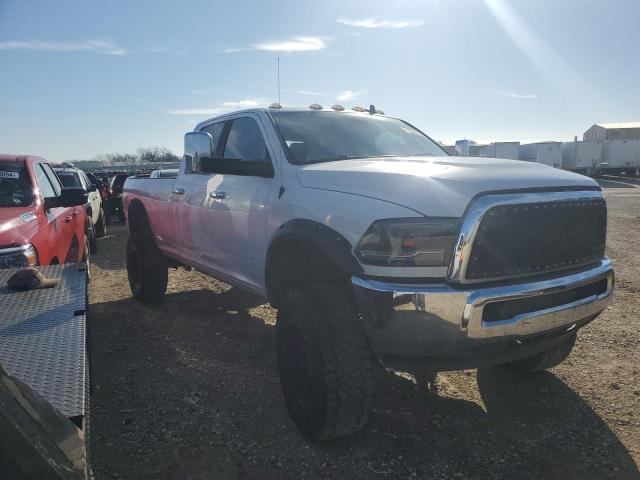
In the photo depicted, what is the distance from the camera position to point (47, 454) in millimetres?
1343

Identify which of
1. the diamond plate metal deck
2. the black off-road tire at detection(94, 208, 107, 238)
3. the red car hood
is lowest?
the black off-road tire at detection(94, 208, 107, 238)

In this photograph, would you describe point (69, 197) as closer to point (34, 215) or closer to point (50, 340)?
point (34, 215)

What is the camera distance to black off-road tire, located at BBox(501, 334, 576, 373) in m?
3.41

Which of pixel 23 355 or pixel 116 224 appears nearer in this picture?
pixel 23 355

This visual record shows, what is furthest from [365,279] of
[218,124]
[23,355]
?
[218,124]

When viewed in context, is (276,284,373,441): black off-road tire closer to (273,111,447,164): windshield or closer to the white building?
(273,111,447,164): windshield

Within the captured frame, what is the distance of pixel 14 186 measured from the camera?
15.2 ft

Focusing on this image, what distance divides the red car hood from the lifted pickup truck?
167 cm

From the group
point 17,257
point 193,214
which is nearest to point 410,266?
point 193,214

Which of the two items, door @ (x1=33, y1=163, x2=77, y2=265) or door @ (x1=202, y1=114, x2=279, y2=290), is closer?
door @ (x1=202, y1=114, x2=279, y2=290)

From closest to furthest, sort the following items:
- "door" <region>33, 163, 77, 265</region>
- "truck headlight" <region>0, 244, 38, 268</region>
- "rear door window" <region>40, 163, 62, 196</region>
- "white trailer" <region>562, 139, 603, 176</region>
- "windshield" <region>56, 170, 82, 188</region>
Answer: "truck headlight" <region>0, 244, 38, 268</region>
"door" <region>33, 163, 77, 265</region>
"rear door window" <region>40, 163, 62, 196</region>
"windshield" <region>56, 170, 82, 188</region>
"white trailer" <region>562, 139, 603, 176</region>

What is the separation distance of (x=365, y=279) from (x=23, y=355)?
1.66 metres

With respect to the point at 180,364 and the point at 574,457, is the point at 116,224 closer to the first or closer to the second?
the point at 180,364

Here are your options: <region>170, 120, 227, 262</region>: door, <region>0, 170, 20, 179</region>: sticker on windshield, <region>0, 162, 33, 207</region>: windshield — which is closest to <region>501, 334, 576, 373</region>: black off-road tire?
<region>170, 120, 227, 262</region>: door
